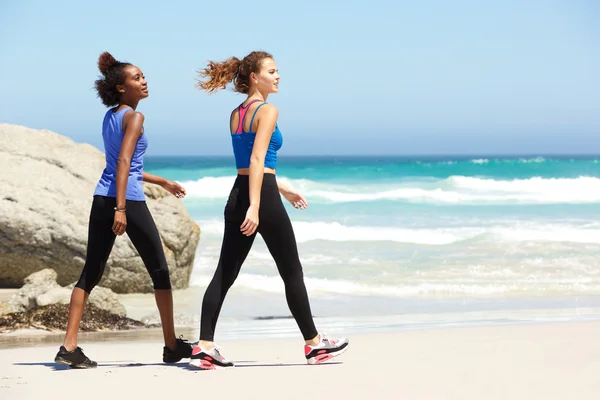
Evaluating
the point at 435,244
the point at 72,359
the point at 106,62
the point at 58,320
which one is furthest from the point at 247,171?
the point at 435,244

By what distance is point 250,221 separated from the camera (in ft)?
15.1

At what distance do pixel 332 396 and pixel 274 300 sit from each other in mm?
5222

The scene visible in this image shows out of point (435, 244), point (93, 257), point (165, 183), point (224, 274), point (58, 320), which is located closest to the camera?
point (224, 274)

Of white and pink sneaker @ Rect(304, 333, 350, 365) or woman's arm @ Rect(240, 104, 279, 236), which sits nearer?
woman's arm @ Rect(240, 104, 279, 236)

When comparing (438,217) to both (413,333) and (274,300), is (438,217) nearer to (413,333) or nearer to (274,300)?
(274,300)

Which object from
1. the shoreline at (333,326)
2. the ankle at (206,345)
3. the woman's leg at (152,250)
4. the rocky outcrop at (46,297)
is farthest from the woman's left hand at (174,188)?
the rocky outcrop at (46,297)

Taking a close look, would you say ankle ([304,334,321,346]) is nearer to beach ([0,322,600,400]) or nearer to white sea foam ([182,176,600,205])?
beach ([0,322,600,400])

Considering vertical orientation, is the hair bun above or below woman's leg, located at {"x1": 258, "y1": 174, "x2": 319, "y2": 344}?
above

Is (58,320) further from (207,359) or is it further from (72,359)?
(207,359)

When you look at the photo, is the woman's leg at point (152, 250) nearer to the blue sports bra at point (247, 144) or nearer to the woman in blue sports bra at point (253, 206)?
the woman in blue sports bra at point (253, 206)

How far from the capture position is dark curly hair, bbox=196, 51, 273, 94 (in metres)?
4.95

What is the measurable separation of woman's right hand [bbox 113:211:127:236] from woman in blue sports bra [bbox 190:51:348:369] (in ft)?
1.94

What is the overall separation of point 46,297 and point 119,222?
2.83 m

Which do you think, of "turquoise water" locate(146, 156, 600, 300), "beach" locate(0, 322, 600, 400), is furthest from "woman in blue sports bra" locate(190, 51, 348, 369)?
"turquoise water" locate(146, 156, 600, 300)
